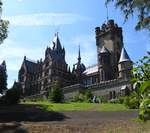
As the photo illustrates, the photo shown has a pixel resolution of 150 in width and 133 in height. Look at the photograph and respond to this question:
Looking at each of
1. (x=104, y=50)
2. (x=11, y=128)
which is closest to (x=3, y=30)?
(x=11, y=128)

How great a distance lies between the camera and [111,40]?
273ft

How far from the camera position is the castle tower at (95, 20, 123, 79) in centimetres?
8000

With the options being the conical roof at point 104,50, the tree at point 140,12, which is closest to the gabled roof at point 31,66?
the conical roof at point 104,50

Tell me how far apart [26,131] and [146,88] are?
19.0 m

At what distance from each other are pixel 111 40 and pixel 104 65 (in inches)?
349

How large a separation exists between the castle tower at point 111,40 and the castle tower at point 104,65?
2.30 feet


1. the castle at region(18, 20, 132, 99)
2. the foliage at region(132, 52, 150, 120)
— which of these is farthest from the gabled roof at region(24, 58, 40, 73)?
the foliage at region(132, 52, 150, 120)

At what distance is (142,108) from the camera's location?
2955 millimetres

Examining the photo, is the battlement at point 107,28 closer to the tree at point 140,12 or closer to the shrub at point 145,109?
the tree at point 140,12

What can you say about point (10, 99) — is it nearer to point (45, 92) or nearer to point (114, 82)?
point (114, 82)

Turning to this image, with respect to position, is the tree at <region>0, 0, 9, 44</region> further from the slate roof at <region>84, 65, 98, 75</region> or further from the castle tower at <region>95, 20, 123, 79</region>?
the slate roof at <region>84, 65, 98, 75</region>

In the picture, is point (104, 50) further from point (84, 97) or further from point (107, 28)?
point (84, 97)

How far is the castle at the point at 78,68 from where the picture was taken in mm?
76000

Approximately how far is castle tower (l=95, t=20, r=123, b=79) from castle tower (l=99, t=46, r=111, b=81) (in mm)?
702
